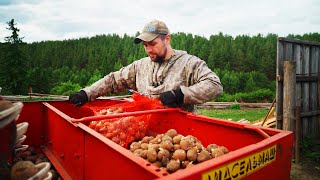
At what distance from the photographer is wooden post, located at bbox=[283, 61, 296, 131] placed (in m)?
6.78

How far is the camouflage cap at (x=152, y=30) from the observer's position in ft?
13.3

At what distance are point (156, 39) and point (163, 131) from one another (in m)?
1.37

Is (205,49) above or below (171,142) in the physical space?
above

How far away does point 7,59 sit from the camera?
37.1 m

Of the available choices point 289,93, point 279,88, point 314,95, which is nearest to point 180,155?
point 289,93

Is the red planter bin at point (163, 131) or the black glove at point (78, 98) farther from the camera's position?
the black glove at point (78, 98)

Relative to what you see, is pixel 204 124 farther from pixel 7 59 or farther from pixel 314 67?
pixel 7 59

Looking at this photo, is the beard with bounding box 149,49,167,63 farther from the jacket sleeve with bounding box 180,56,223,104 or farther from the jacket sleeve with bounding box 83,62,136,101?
the jacket sleeve with bounding box 83,62,136,101

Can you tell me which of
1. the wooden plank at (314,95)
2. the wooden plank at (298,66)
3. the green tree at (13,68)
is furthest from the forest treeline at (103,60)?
the wooden plank at (298,66)

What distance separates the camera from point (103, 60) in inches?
2467

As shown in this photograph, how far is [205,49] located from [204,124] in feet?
178

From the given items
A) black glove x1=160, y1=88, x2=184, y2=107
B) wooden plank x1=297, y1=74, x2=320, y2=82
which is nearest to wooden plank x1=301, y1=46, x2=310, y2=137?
wooden plank x1=297, y1=74, x2=320, y2=82

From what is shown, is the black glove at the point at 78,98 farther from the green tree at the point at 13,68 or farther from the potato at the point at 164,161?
the green tree at the point at 13,68

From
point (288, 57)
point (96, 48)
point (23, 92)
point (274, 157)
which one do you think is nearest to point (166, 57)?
point (274, 157)
